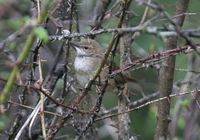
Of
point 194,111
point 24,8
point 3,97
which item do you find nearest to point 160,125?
point 194,111

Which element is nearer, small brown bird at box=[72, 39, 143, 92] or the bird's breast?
small brown bird at box=[72, 39, 143, 92]

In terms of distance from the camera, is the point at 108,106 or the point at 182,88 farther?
the point at 108,106

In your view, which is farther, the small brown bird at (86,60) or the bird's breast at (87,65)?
the bird's breast at (87,65)

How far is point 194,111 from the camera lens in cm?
506

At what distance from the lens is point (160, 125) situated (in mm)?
3879

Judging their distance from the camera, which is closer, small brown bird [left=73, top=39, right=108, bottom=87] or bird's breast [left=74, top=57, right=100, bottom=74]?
small brown bird [left=73, top=39, right=108, bottom=87]

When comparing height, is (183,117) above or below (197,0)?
below

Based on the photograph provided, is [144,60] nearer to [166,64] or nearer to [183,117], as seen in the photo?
[166,64]

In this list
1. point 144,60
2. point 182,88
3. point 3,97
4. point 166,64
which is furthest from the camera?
point 182,88

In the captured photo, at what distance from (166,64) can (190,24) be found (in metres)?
1.26

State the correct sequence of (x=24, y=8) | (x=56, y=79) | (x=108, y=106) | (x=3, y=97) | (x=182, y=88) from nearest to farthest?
(x=3, y=97), (x=56, y=79), (x=182, y=88), (x=24, y=8), (x=108, y=106)

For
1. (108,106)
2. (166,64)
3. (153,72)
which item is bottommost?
(166,64)

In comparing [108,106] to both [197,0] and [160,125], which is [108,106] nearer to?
[197,0]

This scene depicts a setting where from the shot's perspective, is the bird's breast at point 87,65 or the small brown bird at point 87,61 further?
the bird's breast at point 87,65
